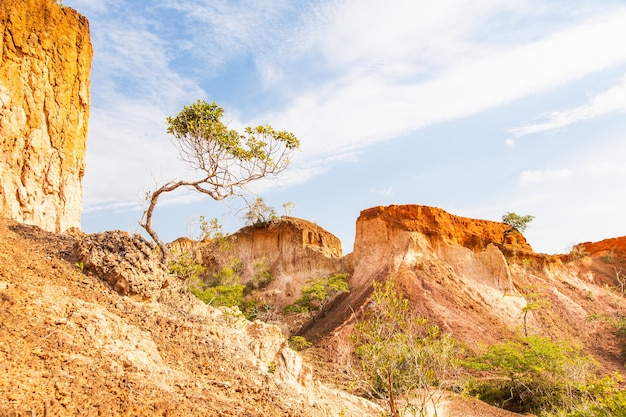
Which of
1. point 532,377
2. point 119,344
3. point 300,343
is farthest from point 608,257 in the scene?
point 119,344

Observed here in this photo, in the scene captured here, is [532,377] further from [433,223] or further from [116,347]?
[116,347]

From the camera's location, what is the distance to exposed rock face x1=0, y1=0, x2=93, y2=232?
468 inches

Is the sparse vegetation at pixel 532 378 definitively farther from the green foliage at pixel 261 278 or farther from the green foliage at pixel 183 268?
the green foliage at pixel 261 278

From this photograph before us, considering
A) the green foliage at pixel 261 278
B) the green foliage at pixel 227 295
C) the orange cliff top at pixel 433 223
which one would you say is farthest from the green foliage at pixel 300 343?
the green foliage at pixel 261 278

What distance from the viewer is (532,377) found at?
17.4 metres

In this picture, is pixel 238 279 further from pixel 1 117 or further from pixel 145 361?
pixel 145 361

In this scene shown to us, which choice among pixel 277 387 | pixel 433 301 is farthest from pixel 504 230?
pixel 277 387

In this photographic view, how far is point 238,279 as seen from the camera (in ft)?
127

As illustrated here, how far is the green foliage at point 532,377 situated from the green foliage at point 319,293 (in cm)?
1395

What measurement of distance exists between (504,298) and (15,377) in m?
28.6

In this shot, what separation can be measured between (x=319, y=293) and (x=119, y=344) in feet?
85.1

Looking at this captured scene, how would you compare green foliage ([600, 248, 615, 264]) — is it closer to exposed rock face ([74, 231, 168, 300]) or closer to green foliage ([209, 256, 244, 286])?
green foliage ([209, 256, 244, 286])

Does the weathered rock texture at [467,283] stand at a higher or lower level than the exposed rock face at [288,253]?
lower

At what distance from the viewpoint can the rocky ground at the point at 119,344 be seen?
4770 mm
